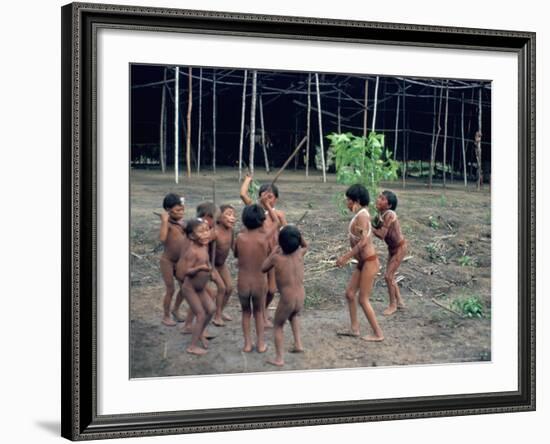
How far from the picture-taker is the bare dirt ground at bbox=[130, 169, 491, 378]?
6816 millimetres

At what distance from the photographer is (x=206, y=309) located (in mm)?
6918

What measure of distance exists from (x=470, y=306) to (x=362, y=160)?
0.98 meters

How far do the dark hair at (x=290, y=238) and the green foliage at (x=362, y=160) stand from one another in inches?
14.3

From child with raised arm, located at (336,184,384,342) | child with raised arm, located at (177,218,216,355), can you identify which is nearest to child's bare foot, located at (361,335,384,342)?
child with raised arm, located at (336,184,384,342)

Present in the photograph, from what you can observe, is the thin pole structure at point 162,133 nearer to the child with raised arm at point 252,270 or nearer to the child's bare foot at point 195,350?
the child with raised arm at point 252,270

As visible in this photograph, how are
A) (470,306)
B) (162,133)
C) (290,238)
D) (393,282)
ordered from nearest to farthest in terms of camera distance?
(162,133)
(290,238)
(393,282)
(470,306)

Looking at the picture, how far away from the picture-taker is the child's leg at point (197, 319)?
22.6ft

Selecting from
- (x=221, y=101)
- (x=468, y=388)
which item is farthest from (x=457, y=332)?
(x=221, y=101)

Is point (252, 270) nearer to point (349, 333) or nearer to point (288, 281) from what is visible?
point (288, 281)

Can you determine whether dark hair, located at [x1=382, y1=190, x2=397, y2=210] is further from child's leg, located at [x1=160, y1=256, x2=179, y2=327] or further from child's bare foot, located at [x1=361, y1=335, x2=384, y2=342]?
child's leg, located at [x1=160, y1=256, x2=179, y2=327]

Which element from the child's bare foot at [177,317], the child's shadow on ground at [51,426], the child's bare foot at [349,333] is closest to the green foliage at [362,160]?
the child's bare foot at [349,333]

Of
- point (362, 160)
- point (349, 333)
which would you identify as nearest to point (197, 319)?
point (349, 333)

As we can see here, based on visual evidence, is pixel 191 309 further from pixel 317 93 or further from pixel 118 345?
pixel 317 93

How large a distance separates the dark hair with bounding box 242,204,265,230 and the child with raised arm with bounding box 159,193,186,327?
31 centimetres
